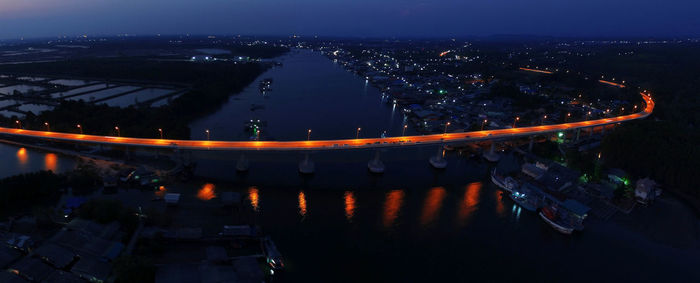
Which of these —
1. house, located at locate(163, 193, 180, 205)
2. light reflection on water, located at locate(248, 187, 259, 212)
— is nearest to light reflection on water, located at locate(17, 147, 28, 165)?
house, located at locate(163, 193, 180, 205)

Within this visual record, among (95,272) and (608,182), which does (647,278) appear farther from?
(95,272)

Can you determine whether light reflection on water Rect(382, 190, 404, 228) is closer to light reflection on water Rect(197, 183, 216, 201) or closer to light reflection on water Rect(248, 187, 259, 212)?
light reflection on water Rect(248, 187, 259, 212)

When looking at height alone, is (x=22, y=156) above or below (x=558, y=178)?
above

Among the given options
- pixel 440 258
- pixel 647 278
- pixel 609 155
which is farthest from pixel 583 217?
pixel 609 155

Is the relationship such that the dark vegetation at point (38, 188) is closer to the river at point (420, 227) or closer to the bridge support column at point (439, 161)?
the river at point (420, 227)

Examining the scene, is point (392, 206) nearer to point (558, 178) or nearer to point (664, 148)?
point (558, 178)

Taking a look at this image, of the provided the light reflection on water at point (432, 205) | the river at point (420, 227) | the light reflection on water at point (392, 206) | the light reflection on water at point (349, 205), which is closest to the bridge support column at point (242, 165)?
the river at point (420, 227)

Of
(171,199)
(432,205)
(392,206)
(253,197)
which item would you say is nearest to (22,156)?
(171,199)
